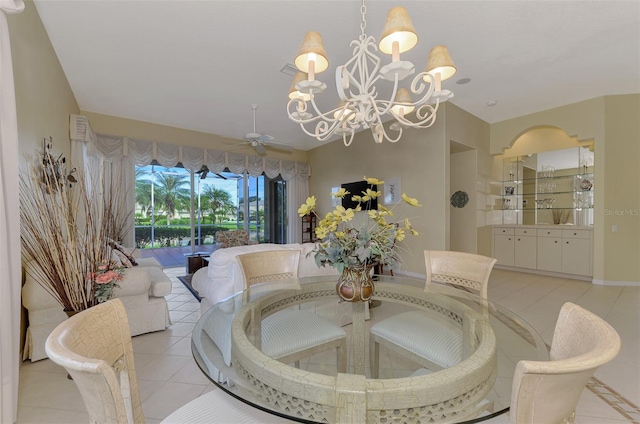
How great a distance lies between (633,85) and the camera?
12.2ft

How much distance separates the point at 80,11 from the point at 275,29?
5.58 ft

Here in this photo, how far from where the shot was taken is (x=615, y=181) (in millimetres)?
4070

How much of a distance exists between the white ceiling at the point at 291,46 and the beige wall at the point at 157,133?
384mm

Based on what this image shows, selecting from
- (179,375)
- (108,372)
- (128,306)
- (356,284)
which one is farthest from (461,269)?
(128,306)

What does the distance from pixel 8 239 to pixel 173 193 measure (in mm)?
4878

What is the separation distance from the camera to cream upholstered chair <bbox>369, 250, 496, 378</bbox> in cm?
123

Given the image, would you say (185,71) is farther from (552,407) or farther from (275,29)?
(552,407)

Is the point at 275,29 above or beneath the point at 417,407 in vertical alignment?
above

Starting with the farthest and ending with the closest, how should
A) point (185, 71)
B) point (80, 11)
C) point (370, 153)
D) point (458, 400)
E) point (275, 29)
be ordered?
point (370, 153) → point (185, 71) → point (275, 29) → point (80, 11) → point (458, 400)

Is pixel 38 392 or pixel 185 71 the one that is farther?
pixel 185 71

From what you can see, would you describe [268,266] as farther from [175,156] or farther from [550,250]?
[550,250]

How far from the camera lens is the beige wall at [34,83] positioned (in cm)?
206

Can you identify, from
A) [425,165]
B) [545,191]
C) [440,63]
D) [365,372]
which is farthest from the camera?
[545,191]

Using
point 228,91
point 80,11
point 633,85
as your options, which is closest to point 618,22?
point 633,85
